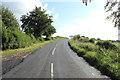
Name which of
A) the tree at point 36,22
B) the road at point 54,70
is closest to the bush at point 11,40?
the road at point 54,70

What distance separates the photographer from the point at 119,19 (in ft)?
34.5

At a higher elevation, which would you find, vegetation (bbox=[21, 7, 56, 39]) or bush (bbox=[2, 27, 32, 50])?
vegetation (bbox=[21, 7, 56, 39])

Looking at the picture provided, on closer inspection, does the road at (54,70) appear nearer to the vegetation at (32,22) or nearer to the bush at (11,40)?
the bush at (11,40)

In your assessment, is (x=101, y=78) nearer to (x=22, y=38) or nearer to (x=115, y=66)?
(x=115, y=66)

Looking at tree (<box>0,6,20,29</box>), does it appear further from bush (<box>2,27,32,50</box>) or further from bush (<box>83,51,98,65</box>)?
bush (<box>83,51,98,65</box>)

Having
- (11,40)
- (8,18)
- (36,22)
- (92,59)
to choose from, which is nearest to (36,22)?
(36,22)

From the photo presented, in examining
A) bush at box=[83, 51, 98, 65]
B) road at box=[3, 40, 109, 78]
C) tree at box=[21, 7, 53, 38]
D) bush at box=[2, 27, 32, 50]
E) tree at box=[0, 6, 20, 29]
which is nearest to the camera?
road at box=[3, 40, 109, 78]

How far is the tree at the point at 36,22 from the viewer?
171 ft

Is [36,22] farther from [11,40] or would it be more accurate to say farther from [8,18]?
[11,40]

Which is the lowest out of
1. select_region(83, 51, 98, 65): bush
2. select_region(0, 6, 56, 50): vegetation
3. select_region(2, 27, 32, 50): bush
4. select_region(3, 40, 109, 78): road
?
select_region(3, 40, 109, 78): road

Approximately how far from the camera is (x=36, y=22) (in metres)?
53.2

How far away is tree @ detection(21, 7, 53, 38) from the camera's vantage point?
52219 millimetres

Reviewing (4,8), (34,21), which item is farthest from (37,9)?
(4,8)

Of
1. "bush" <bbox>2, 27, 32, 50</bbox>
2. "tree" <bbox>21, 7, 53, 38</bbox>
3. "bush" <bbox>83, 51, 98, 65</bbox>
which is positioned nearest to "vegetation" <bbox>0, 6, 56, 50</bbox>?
"tree" <bbox>21, 7, 53, 38</bbox>
